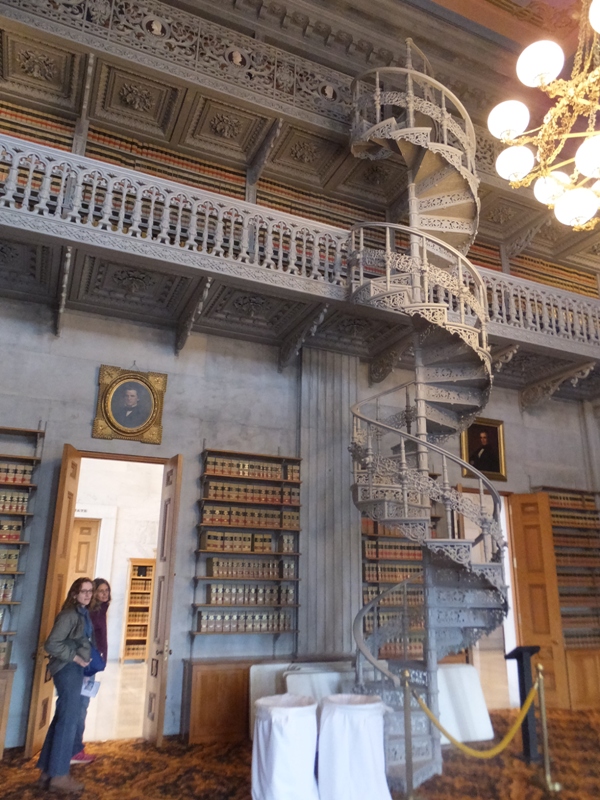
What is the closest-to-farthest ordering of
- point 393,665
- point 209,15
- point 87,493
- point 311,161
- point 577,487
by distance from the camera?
point 393,665, point 209,15, point 311,161, point 577,487, point 87,493

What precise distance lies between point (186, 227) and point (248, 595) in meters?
3.81

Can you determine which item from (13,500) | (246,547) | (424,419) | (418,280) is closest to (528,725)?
(424,419)

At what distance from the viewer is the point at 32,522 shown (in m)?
5.58

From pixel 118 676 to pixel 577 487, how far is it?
282 inches

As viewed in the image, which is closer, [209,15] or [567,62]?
[209,15]

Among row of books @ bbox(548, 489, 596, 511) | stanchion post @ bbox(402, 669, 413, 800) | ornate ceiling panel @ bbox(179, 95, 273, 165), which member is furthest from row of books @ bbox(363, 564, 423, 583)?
ornate ceiling panel @ bbox(179, 95, 273, 165)

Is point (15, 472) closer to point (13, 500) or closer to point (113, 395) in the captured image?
point (13, 500)

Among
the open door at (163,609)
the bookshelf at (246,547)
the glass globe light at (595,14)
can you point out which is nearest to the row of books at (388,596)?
the bookshelf at (246,547)

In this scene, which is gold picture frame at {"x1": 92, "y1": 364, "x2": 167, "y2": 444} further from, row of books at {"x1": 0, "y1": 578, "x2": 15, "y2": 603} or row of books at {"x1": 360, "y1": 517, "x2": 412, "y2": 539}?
row of books at {"x1": 360, "y1": 517, "x2": 412, "y2": 539}

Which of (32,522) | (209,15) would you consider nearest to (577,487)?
(32,522)

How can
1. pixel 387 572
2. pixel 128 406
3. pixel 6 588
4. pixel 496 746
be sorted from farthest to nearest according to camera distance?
pixel 387 572, pixel 128 406, pixel 6 588, pixel 496 746

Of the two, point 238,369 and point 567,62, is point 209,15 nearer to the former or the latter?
point 238,369

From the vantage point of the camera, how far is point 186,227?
6.08 meters

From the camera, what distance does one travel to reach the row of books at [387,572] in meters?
6.75
